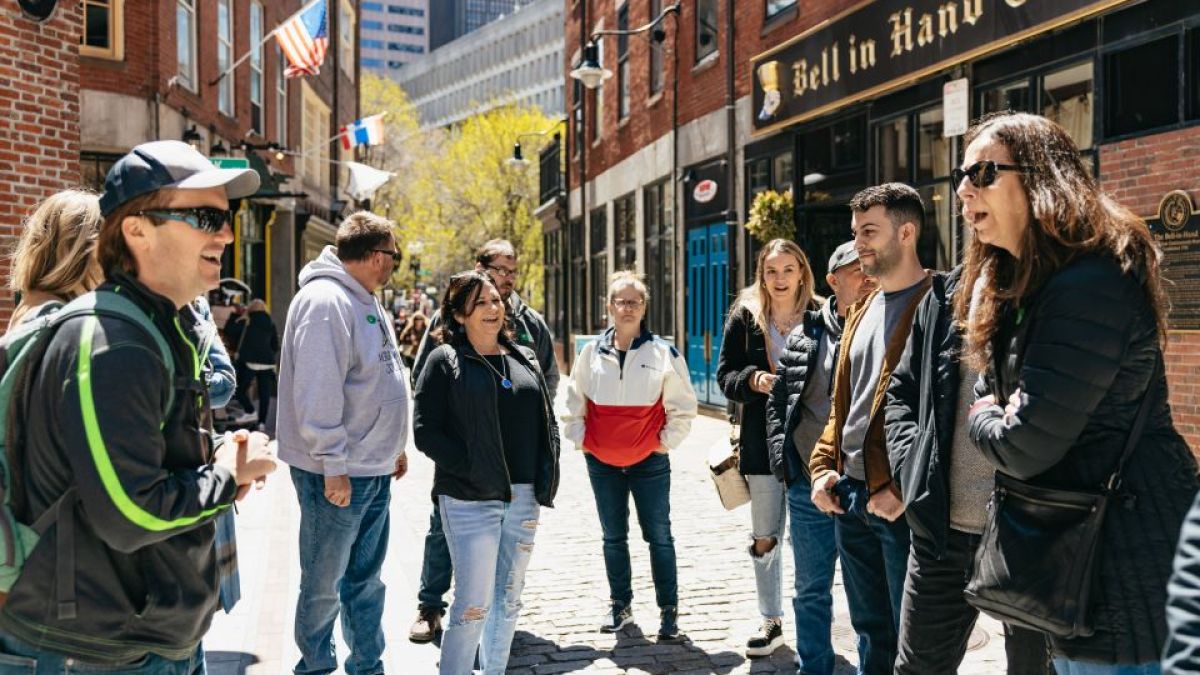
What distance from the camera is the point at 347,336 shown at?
4.53 m

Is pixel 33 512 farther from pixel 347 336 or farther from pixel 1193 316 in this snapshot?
pixel 1193 316

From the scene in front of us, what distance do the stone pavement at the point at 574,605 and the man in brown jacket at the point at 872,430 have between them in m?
1.04

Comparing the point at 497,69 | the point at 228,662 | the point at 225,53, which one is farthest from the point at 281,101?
the point at 497,69

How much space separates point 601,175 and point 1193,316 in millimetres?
17718

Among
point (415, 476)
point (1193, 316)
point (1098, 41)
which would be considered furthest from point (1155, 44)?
point (415, 476)

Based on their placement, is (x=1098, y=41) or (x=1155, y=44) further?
(x=1098, y=41)

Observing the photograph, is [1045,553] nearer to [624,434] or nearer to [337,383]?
[337,383]

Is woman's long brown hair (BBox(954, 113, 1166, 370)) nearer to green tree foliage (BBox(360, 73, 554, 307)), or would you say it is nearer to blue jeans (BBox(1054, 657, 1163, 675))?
blue jeans (BBox(1054, 657, 1163, 675))

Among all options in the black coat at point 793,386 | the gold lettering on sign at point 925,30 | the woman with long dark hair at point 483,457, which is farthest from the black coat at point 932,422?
the gold lettering on sign at point 925,30

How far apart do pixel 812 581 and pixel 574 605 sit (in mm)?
1836

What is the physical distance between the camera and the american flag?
16.4 metres

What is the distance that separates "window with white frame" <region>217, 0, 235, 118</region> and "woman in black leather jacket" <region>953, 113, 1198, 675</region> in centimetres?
1737

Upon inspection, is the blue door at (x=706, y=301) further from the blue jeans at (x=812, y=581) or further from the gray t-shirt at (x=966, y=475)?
the gray t-shirt at (x=966, y=475)

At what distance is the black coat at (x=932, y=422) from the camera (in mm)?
3182
